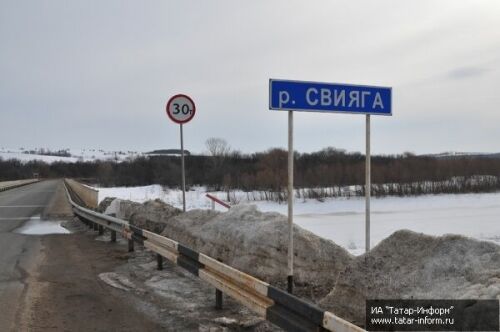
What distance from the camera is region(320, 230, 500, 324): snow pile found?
4211 millimetres

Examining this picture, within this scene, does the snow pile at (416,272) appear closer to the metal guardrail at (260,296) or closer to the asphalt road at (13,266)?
the metal guardrail at (260,296)

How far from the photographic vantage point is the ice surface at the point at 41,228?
14.2m

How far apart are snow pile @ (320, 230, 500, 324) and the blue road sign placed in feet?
5.64

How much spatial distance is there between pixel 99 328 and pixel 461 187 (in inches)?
3196

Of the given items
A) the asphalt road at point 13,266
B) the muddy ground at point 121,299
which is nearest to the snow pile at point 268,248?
the muddy ground at point 121,299

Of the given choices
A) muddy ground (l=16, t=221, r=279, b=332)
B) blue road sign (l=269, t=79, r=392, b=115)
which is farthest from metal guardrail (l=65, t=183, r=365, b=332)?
blue road sign (l=269, t=79, r=392, b=115)

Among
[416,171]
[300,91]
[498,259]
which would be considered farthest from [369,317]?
[416,171]

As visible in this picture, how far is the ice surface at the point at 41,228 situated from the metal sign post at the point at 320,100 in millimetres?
10625

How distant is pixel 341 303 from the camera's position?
16.4 ft

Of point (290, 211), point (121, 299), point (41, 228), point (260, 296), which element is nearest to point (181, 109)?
point (121, 299)

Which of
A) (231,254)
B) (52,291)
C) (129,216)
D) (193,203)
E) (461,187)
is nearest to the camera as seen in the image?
(52,291)

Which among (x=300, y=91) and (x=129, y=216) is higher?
(x=300, y=91)

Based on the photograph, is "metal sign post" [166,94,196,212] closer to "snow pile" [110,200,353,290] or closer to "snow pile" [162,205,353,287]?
"snow pile" [110,200,353,290]

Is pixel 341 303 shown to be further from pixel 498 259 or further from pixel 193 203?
pixel 193 203
